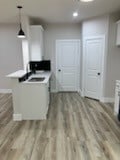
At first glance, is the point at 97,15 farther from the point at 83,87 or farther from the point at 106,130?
the point at 106,130

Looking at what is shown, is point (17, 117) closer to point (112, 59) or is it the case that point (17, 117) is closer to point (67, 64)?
point (67, 64)

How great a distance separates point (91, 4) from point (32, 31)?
212 centimetres

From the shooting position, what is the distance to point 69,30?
5.84m

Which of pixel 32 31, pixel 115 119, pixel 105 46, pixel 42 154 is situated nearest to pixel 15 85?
pixel 42 154

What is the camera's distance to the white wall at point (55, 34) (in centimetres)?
580

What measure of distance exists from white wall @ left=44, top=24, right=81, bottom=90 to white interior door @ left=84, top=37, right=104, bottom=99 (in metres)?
0.90

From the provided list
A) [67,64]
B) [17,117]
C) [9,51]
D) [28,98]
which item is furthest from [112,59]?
[9,51]

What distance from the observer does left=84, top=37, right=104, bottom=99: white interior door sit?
4852mm

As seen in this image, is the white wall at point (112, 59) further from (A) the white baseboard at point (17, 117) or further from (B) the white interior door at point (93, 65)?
(A) the white baseboard at point (17, 117)

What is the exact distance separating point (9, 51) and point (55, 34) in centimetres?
197

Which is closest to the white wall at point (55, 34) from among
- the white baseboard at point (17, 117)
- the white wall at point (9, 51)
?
the white wall at point (9, 51)

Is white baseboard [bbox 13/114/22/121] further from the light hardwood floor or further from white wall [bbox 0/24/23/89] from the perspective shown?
white wall [bbox 0/24/23/89]

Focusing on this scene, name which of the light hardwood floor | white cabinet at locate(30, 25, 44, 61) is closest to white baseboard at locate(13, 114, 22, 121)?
the light hardwood floor

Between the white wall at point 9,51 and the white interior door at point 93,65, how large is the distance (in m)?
2.67
